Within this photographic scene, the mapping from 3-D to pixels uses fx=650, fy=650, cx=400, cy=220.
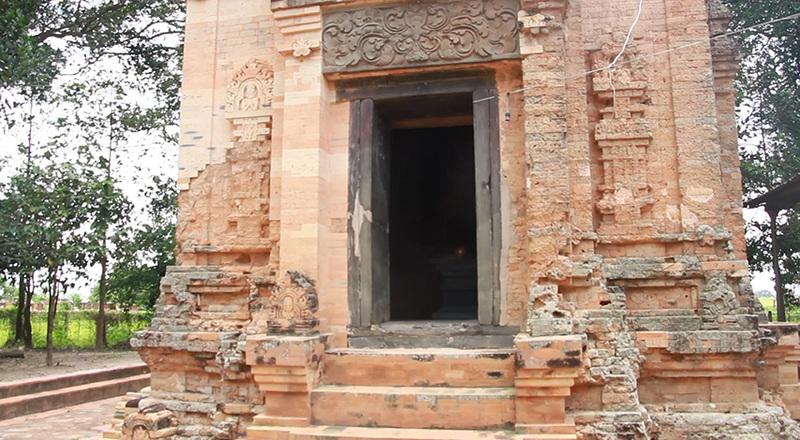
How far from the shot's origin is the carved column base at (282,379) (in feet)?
20.6

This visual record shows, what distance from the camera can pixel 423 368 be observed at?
6.46 metres

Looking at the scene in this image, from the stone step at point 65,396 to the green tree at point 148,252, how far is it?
14.4 feet

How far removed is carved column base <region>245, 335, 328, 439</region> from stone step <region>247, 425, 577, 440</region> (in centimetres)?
1

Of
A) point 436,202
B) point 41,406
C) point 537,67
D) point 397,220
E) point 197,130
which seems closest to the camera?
point 537,67

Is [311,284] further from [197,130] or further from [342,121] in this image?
[197,130]

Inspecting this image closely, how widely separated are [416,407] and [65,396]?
29.6 ft

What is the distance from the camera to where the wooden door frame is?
701 centimetres

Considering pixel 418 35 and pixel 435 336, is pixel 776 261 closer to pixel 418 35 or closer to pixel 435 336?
pixel 435 336

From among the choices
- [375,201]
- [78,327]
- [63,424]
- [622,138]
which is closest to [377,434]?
[375,201]

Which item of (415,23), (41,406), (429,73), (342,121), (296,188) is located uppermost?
(415,23)

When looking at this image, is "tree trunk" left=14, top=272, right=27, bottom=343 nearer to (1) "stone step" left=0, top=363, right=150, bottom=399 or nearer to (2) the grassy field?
(2) the grassy field

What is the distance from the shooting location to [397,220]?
10.5 metres

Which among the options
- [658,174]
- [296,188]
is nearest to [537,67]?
[658,174]

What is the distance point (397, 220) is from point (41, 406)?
733 cm
